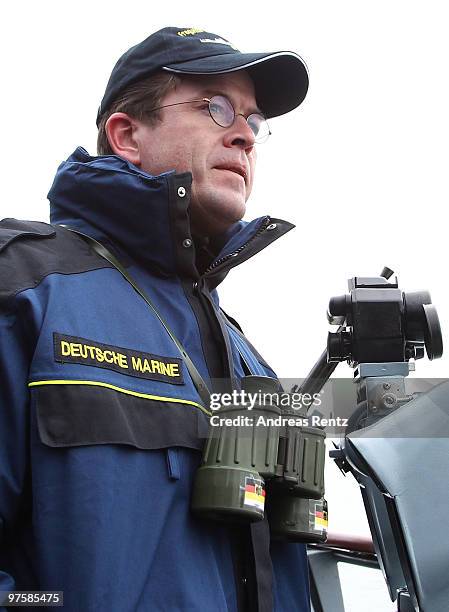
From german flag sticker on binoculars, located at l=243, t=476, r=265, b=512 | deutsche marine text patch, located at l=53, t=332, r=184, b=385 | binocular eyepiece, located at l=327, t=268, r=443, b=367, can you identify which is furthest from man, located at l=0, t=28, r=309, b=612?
binocular eyepiece, located at l=327, t=268, r=443, b=367

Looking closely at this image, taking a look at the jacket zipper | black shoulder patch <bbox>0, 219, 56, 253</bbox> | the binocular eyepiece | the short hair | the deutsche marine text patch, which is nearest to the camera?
the deutsche marine text patch

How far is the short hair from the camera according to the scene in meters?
2.72

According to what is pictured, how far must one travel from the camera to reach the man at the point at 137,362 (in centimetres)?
177

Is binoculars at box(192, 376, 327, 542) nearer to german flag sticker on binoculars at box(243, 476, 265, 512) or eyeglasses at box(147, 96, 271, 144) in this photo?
german flag sticker on binoculars at box(243, 476, 265, 512)

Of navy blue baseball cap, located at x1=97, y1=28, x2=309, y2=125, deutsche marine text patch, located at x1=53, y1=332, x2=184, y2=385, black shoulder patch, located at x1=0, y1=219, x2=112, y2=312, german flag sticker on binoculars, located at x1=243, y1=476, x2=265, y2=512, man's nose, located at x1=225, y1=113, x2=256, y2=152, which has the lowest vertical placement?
german flag sticker on binoculars, located at x1=243, y1=476, x2=265, y2=512

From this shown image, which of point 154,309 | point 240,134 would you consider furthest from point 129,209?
point 240,134

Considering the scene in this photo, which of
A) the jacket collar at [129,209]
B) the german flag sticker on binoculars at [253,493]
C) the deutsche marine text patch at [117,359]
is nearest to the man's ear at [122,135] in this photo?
the jacket collar at [129,209]

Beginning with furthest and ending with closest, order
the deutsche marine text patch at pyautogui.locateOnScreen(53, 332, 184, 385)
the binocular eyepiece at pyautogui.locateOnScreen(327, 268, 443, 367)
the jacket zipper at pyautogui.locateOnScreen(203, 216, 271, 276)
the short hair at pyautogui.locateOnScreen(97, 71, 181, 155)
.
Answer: the short hair at pyautogui.locateOnScreen(97, 71, 181, 155)
the jacket zipper at pyautogui.locateOnScreen(203, 216, 271, 276)
the binocular eyepiece at pyautogui.locateOnScreen(327, 268, 443, 367)
the deutsche marine text patch at pyautogui.locateOnScreen(53, 332, 184, 385)

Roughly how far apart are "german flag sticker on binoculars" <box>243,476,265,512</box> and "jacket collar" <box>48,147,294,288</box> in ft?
2.39

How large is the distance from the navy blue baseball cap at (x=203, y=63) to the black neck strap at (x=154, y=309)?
776 mm

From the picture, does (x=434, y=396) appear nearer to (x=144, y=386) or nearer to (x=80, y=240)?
(x=144, y=386)

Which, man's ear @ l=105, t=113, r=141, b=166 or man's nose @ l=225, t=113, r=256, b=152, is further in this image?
man's ear @ l=105, t=113, r=141, b=166

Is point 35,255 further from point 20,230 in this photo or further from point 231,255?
point 231,255

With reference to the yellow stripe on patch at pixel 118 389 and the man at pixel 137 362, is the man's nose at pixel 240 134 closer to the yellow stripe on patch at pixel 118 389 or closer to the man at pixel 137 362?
the man at pixel 137 362
